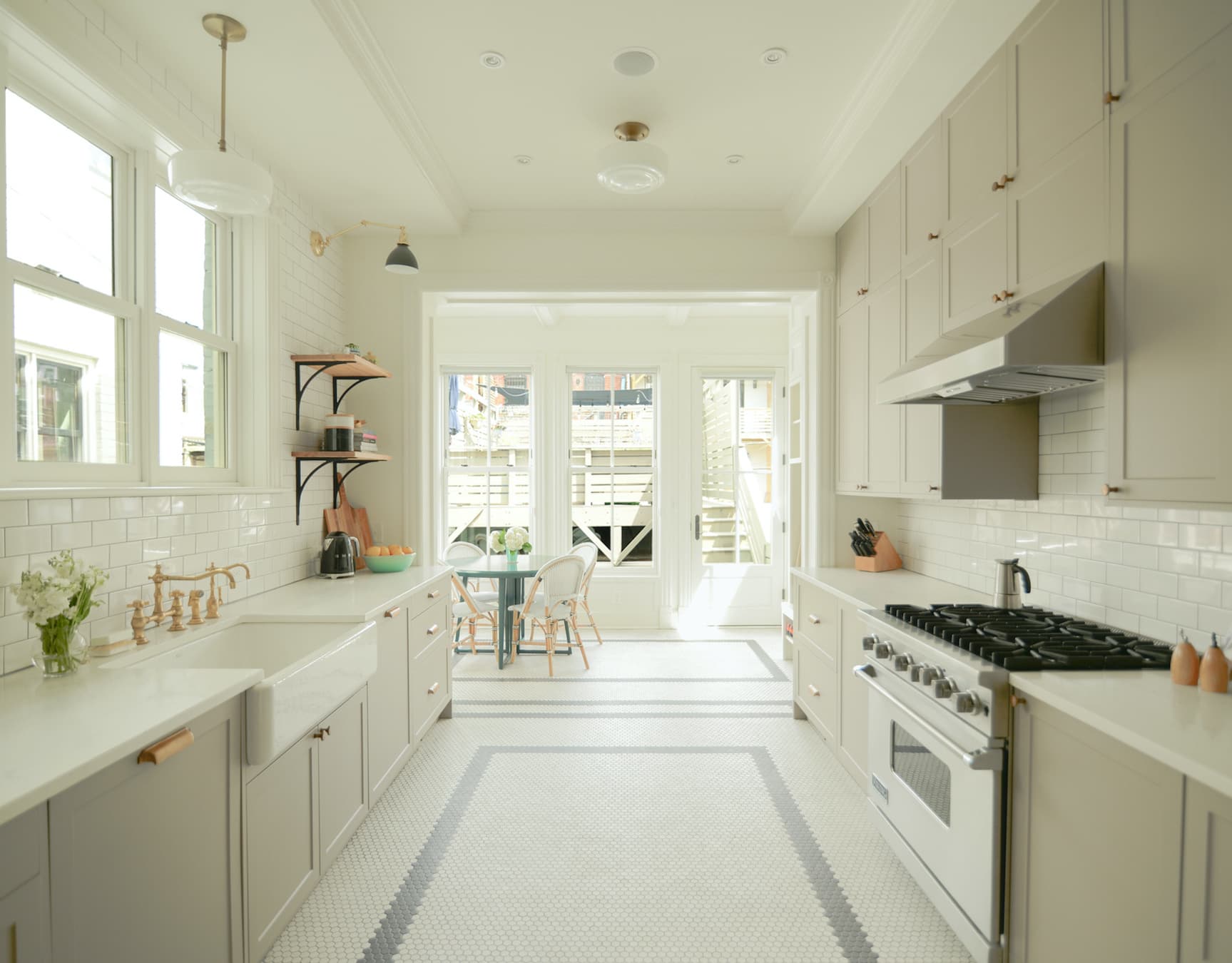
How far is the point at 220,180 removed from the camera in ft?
6.33

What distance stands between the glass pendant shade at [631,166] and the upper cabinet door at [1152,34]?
158 cm

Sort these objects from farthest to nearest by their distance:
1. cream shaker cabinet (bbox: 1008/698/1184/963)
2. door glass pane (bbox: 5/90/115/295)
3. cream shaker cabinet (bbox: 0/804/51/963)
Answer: door glass pane (bbox: 5/90/115/295) < cream shaker cabinet (bbox: 1008/698/1184/963) < cream shaker cabinet (bbox: 0/804/51/963)

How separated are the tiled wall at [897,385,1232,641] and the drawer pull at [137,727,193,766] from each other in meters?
2.28

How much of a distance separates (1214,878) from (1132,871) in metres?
0.20

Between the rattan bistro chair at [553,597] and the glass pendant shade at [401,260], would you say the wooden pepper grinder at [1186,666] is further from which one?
the rattan bistro chair at [553,597]

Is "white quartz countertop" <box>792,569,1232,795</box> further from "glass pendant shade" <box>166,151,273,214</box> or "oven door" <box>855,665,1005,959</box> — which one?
"glass pendant shade" <box>166,151,273,214</box>

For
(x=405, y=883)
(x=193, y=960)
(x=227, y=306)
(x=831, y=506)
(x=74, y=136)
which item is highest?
(x=74, y=136)

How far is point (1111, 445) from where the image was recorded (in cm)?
178

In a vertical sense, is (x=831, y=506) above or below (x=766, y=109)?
below

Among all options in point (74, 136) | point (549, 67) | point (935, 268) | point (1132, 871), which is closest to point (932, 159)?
point (935, 268)

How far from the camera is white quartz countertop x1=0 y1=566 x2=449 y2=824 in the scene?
3.71 feet

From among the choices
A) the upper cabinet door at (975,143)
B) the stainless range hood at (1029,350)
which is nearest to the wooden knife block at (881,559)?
the stainless range hood at (1029,350)

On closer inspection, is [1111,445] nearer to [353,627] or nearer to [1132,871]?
[1132,871]

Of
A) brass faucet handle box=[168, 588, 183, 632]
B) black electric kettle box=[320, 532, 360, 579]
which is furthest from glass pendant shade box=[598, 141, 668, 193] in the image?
brass faucet handle box=[168, 588, 183, 632]
